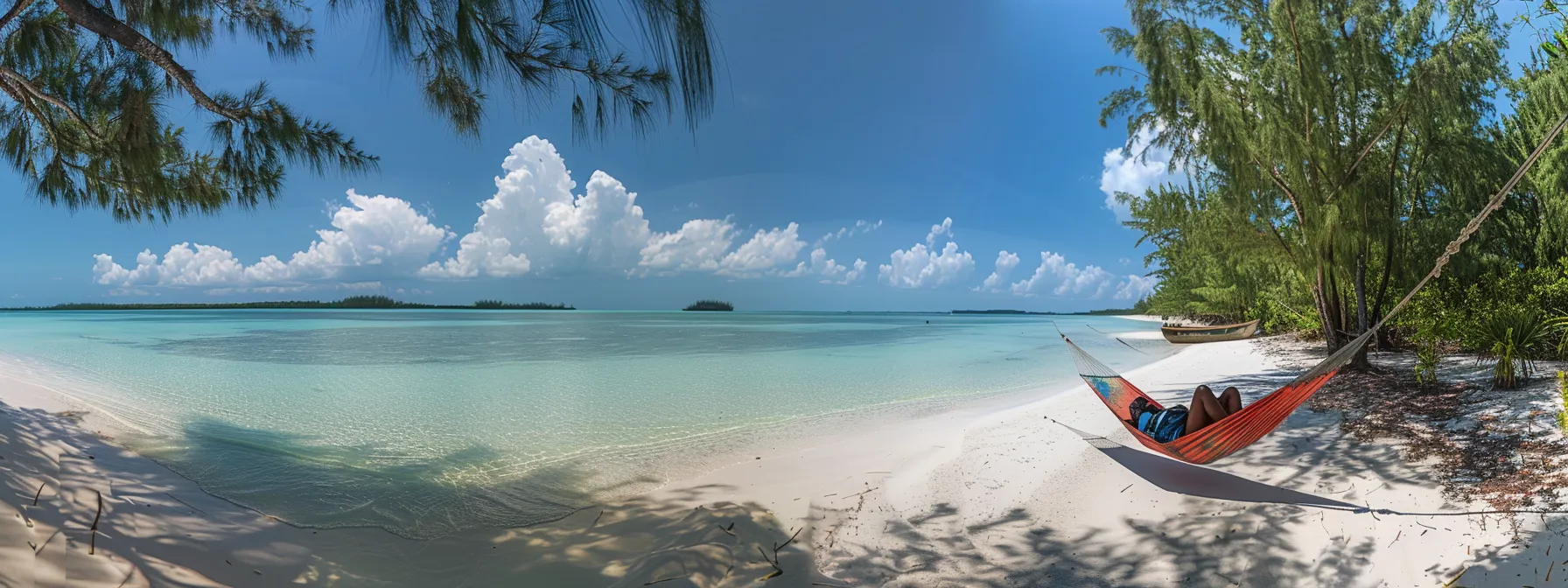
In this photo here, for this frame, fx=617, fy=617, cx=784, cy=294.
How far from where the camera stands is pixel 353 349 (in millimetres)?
13469

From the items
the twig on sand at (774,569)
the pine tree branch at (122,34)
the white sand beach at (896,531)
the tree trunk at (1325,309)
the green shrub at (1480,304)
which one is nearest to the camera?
the white sand beach at (896,531)

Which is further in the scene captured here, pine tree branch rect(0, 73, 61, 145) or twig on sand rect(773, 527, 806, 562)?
pine tree branch rect(0, 73, 61, 145)

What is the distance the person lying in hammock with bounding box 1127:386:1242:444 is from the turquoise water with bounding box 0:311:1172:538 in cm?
228

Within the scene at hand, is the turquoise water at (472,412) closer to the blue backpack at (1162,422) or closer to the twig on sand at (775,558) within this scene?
the twig on sand at (775,558)

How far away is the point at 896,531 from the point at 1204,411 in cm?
169

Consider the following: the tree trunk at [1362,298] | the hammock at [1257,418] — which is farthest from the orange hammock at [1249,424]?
the tree trunk at [1362,298]

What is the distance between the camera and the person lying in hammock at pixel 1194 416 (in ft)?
9.70

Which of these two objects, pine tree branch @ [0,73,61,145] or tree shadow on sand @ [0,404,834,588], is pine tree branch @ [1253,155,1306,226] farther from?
pine tree branch @ [0,73,61,145]

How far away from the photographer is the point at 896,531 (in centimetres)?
249

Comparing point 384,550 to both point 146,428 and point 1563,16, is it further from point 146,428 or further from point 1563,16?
point 1563,16

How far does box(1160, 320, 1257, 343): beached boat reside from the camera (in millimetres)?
11828

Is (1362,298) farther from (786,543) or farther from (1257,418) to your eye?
(786,543)

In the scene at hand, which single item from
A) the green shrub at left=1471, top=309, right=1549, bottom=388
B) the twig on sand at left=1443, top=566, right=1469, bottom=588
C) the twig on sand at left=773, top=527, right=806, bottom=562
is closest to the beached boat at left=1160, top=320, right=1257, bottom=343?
the green shrub at left=1471, top=309, right=1549, bottom=388

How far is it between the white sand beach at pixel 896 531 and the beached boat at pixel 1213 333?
33.4 ft
